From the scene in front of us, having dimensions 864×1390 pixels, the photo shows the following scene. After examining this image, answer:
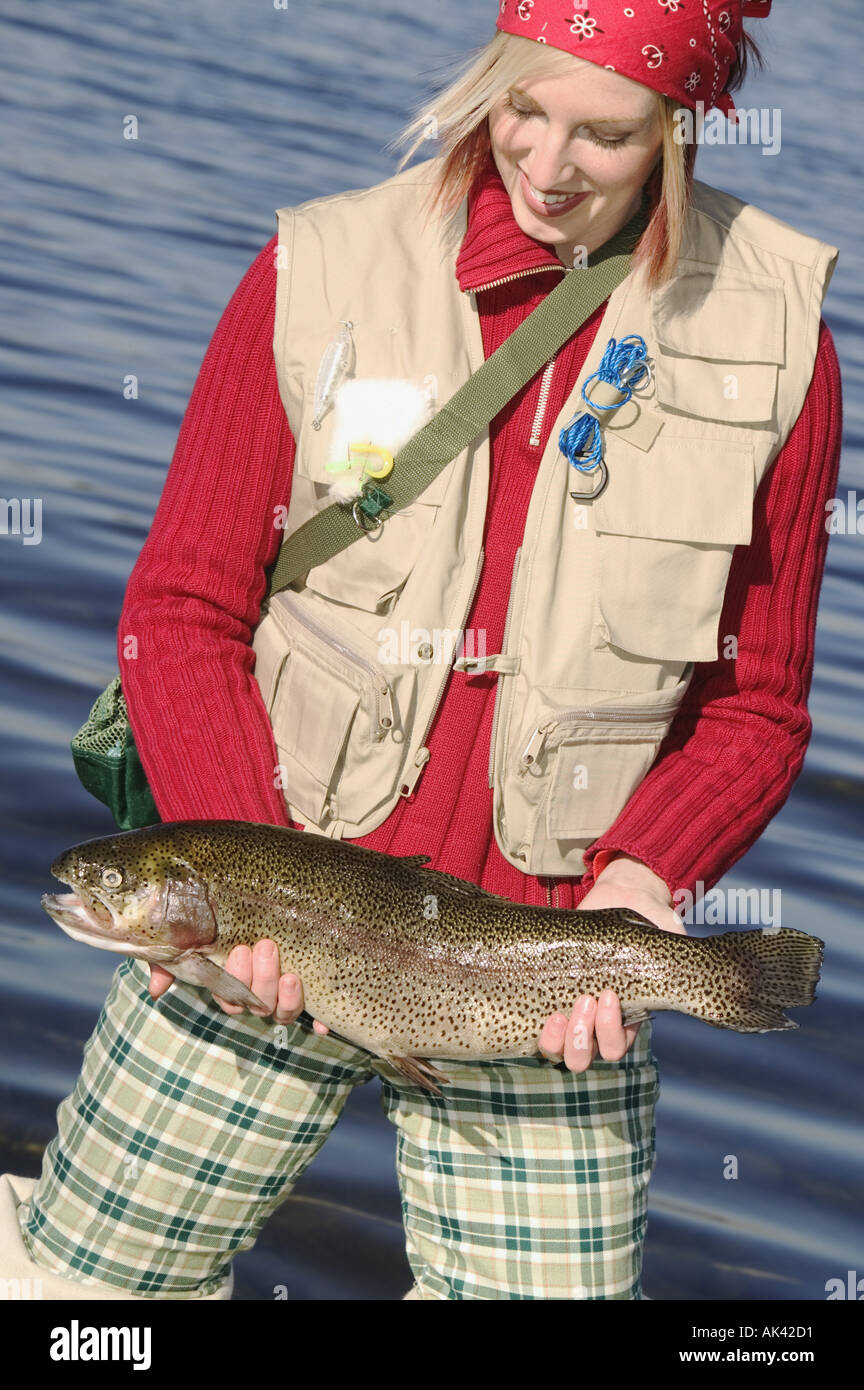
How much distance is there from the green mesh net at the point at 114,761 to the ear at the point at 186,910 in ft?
1.55

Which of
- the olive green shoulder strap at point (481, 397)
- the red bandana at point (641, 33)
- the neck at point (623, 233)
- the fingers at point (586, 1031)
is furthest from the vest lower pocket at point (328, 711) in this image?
the red bandana at point (641, 33)

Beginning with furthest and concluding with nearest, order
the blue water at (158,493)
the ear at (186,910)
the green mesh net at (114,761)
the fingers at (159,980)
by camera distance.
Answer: the blue water at (158,493), the green mesh net at (114,761), the fingers at (159,980), the ear at (186,910)

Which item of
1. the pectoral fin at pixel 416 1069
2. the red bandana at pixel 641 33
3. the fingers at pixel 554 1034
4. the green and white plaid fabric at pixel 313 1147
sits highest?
the red bandana at pixel 641 33

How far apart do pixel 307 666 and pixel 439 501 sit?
42 cm

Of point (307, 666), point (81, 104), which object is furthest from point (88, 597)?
point (81, 104)

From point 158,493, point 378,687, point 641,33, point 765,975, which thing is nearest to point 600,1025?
point 765,975

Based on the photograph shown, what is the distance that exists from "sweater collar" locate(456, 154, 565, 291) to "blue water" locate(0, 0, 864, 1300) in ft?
1.44

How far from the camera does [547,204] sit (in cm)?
326

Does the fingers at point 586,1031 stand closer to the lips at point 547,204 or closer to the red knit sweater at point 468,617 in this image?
the red knit sweater at point 468,617

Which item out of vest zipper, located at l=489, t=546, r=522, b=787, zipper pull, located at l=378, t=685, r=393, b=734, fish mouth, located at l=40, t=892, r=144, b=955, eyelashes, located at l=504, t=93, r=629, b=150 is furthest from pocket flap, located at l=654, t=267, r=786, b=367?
fish mouth, located at l=40, t=892, r=144, b=955

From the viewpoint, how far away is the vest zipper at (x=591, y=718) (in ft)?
11.1

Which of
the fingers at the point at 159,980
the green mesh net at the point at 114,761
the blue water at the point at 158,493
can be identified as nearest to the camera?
the fingers at the point at 159,980

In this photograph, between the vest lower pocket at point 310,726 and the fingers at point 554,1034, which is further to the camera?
the vest lower pocket at point 310,726

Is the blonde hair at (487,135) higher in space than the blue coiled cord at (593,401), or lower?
higher
